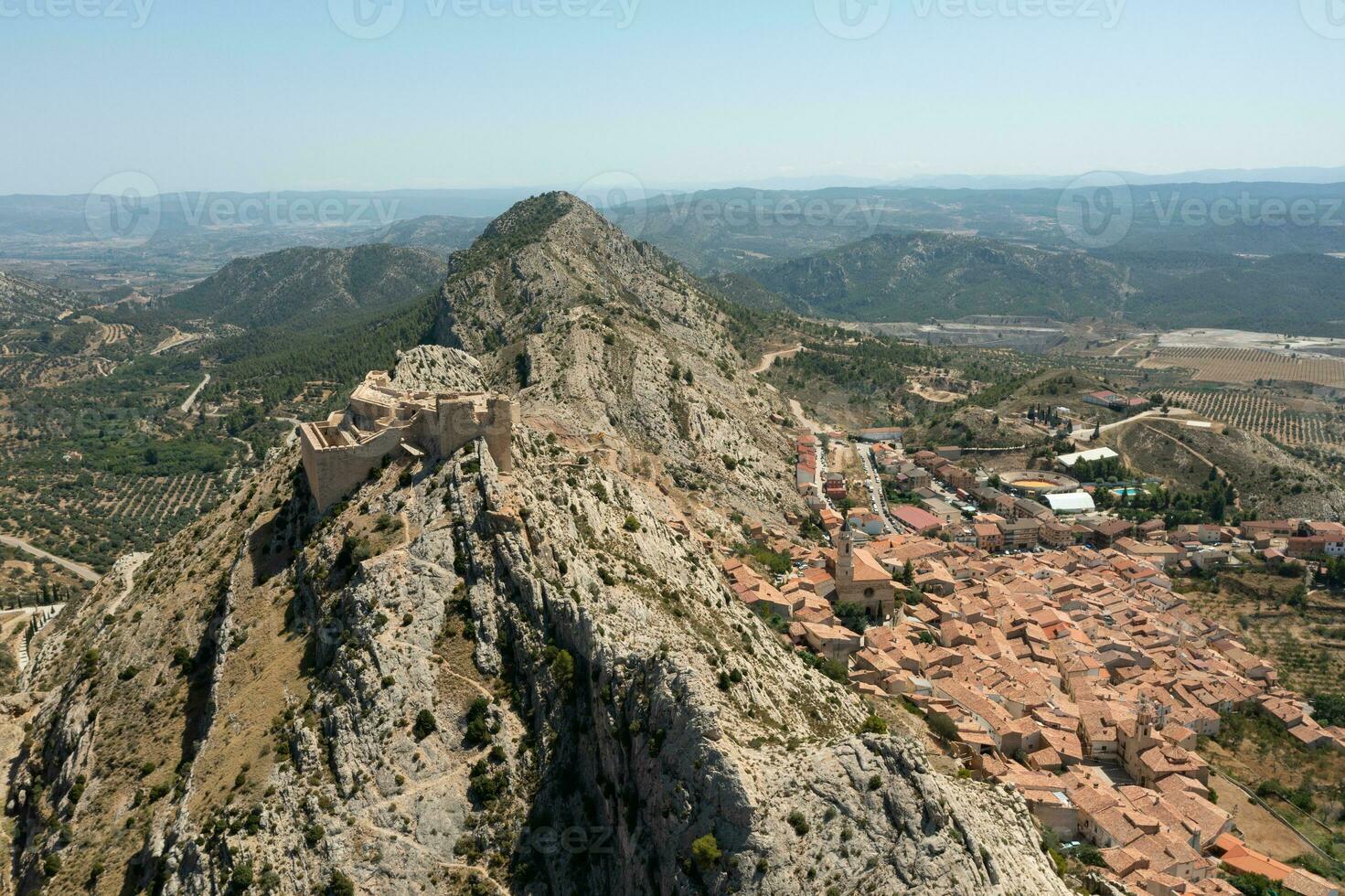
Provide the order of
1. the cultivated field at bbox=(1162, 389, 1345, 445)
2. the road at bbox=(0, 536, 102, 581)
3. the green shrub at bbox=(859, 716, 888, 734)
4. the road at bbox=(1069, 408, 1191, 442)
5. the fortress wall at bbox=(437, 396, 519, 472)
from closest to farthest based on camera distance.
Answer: the green shrub at bbox=(859, 716, 888, 734)
the fortress wall at bbox=(437, 396, 519, 472)
the road at bbox=(0, 536, 102, 581)
the road at bbox=(1069, 408, 1191, 442)
the cultivated field at bbox=(1162, 389, 1345, 445)

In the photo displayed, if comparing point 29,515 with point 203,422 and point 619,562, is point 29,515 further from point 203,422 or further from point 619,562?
point 619,562

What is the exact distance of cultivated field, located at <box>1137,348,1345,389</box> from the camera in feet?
570

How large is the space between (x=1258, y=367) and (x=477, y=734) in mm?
201337

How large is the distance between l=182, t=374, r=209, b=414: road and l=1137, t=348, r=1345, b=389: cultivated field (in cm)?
17506

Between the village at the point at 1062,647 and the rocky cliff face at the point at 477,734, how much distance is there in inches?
387

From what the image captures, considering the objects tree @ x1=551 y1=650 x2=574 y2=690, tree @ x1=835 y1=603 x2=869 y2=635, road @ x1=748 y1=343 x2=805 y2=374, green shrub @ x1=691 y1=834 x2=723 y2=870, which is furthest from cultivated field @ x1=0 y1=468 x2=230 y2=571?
green shrub @ x1=691 y1=834 x2=723 y2=870

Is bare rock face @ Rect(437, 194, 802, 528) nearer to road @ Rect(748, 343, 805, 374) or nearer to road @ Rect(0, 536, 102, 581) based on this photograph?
road @ Rect(748, 343, 805, 374)

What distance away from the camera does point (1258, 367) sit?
611 ft

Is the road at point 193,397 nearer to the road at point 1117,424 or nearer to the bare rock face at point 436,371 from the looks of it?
the bare rock face at point 436,371

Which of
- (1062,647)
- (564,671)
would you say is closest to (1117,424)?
(1062,647)

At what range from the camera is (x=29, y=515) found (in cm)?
9938

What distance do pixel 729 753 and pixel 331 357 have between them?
13297 centimetres

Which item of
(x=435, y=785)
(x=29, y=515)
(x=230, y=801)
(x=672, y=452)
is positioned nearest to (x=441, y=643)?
(x=435, y=785)

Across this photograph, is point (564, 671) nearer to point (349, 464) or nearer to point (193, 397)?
point (349, 464)
